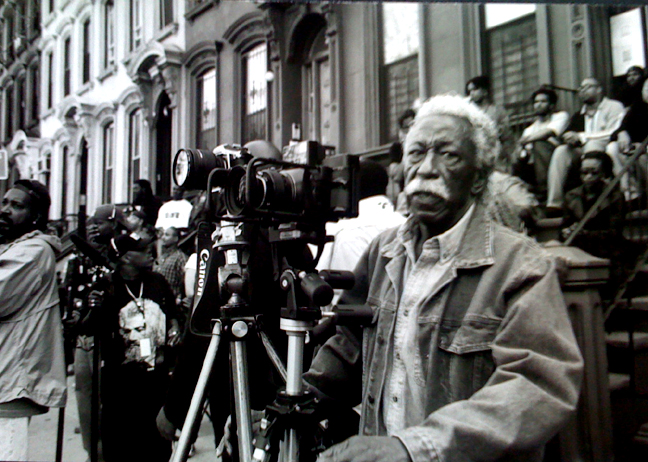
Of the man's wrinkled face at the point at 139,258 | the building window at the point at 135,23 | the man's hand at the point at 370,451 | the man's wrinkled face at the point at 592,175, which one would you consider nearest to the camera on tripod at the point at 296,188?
the man's hand at the point at 370,451

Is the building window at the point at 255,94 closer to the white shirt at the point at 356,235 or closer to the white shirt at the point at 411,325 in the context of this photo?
the white shirt at the point at 356,235

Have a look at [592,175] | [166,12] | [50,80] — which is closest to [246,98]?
[166,12]

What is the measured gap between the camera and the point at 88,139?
7238 millimetres

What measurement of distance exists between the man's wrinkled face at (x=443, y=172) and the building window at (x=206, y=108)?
953cm

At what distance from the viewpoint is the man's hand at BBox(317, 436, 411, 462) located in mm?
1204

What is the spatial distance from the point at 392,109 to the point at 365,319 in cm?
732

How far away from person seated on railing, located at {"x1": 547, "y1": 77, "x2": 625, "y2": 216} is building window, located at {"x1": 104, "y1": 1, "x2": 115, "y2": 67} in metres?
4.98

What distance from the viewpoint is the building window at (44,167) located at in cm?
615

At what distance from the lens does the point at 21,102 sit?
6.29m

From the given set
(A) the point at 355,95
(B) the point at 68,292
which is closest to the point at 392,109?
(A) the point at 355,95

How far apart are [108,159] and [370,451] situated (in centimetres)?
765

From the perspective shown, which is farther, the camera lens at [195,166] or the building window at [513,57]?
the building window at [513,57]

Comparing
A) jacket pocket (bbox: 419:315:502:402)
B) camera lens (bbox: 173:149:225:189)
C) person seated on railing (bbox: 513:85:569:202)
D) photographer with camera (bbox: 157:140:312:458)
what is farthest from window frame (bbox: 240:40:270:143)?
jacket pocket (bbox: 419:315:502:402)

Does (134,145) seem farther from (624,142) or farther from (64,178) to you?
(624,142)
